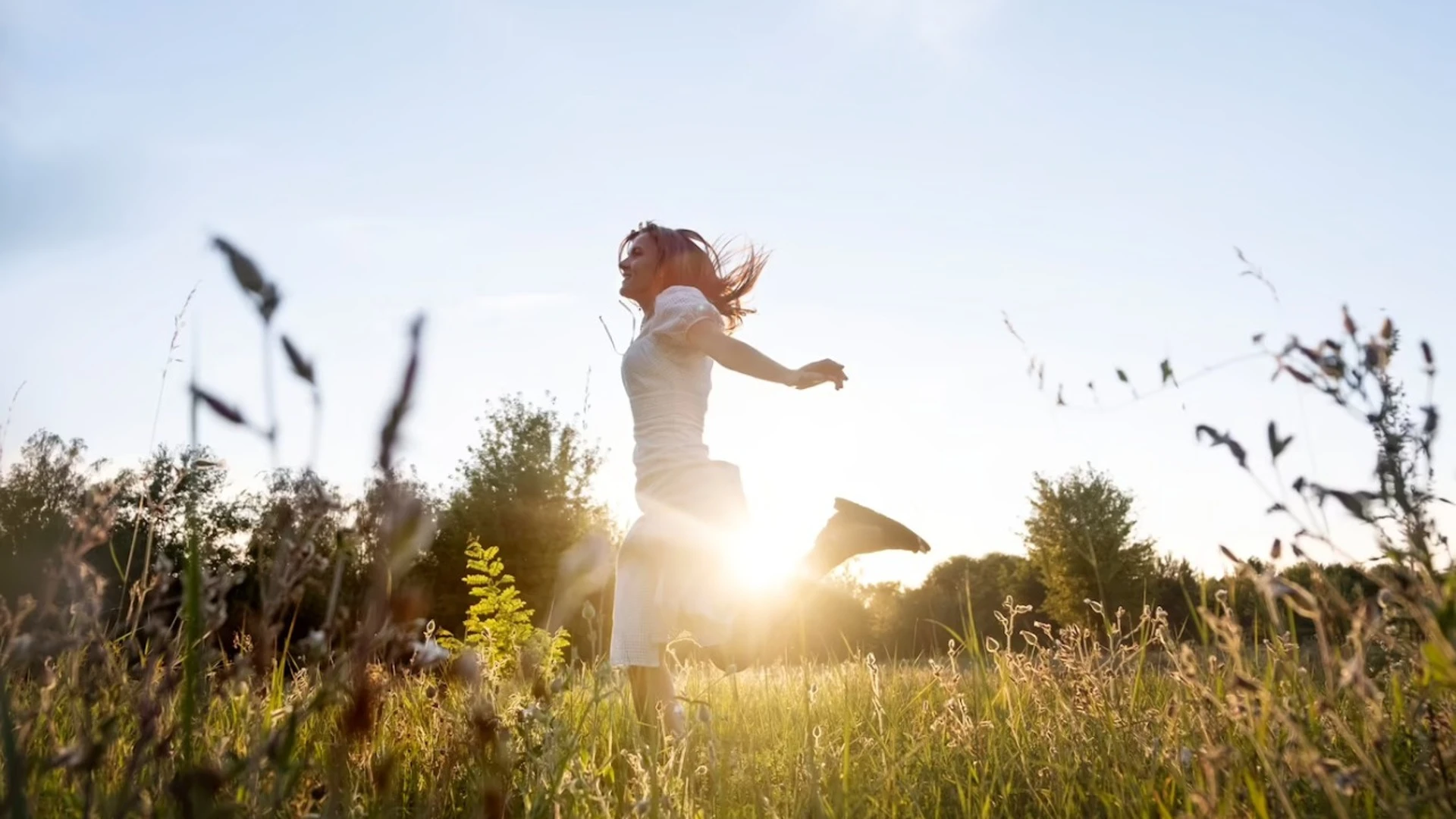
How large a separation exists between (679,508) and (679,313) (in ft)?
2.92

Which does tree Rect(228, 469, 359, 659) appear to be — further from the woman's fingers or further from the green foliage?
the green foliage

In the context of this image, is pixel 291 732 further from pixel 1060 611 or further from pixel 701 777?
pixel 1060 611

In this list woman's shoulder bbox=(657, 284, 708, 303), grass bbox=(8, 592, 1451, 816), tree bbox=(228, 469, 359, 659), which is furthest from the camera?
woman's shoulder bbox=(657, 284, 708, 303)

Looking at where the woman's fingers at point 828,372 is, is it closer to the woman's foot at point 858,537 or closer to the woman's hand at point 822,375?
the woman's hand at point 822,375

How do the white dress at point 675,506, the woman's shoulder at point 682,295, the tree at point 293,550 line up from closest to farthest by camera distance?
the tree at point 293,550 → the white dress at point 675,506 → the woman's shoulder at point 682,295

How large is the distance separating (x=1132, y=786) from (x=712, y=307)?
2.78 meters

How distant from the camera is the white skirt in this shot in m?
4.34

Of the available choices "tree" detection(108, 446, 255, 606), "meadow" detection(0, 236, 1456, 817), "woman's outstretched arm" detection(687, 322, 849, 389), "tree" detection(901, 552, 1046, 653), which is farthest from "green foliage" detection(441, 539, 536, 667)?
"tree" detection(901, 552, 1046, 653)

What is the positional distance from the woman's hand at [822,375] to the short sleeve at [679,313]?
22.8 inches

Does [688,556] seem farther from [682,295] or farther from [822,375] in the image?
[682,295]

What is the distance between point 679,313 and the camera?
441 cm

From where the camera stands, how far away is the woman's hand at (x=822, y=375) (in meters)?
3.98

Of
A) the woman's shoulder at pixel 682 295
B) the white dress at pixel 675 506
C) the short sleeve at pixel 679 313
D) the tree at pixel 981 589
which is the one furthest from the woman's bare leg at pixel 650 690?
the tree at pixel 981 589

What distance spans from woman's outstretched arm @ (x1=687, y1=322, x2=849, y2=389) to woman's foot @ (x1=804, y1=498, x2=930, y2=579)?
51.7 inches
